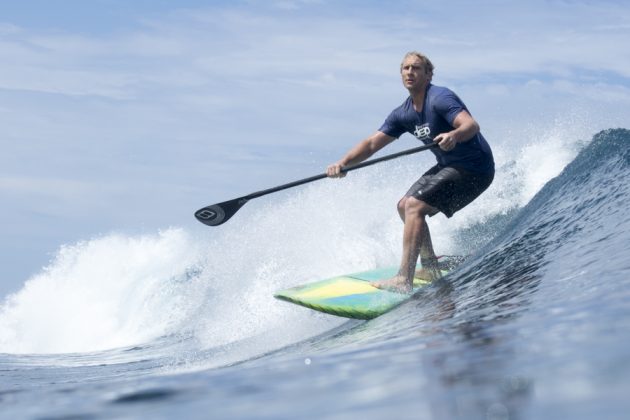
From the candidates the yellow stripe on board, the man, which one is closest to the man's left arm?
the man

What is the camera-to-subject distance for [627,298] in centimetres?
358

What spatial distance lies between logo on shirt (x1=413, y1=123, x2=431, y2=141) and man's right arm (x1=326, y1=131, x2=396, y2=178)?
1.05 feet

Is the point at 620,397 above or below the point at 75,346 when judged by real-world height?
below

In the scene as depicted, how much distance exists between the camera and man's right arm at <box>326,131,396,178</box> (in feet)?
22.9

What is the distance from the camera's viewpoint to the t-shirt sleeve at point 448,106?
6.35 m

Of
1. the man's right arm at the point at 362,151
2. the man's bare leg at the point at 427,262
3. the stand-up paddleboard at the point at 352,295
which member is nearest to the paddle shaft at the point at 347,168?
the man's right arm at the point at 362,151

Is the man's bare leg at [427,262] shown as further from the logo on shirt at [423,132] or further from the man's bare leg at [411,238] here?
the logo on shirt at [423,132]

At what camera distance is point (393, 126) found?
6938 millimetres

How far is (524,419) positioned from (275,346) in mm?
4736

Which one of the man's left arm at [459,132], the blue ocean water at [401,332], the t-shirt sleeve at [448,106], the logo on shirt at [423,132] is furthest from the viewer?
the logo on shirt at [423,132]

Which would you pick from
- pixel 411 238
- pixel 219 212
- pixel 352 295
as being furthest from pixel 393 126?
pixel 219 212

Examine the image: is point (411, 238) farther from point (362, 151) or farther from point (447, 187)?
point (362, 151)

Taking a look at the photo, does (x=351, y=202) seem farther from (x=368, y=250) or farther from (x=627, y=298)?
(x=627, y=298)

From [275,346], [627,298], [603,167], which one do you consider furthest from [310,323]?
[627,298]
